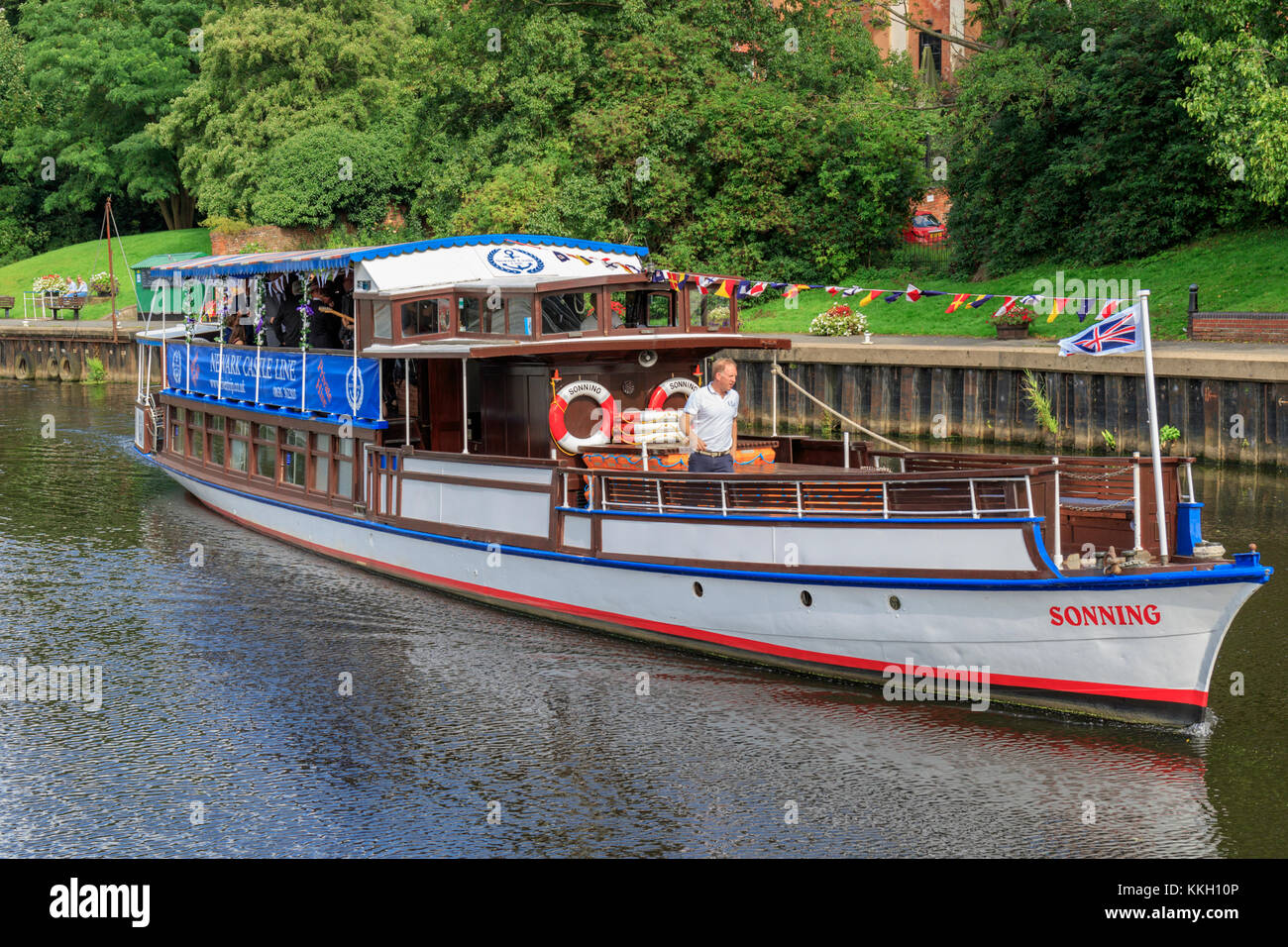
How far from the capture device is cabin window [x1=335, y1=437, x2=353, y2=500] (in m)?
21.0

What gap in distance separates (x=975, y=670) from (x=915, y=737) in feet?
3.59

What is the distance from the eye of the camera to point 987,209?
43500 mm

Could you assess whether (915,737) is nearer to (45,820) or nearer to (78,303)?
(45,820)

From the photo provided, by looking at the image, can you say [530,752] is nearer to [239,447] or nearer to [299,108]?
[239,447]

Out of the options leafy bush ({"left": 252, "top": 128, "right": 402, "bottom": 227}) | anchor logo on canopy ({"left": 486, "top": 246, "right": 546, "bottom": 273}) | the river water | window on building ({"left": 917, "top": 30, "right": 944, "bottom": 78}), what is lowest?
the river water

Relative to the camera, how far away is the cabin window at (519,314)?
18391mm

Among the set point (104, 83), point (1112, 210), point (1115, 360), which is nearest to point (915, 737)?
point (1115, 360)

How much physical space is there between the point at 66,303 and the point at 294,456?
149 feet

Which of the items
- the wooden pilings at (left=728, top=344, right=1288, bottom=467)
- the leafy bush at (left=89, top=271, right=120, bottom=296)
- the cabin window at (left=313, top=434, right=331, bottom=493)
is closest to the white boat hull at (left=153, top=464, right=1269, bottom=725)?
the cabin window at (left=313, top=434, right=331, bottom=493)

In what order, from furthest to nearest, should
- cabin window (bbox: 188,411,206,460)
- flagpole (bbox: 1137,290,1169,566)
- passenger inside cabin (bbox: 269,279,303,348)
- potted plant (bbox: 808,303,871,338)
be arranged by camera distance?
1. potted plant (bbox: 808,303,871,338)
2. cabin window (bbox: 188,411,206,460)
3. passenger inside cabin (bbox: 269,279,303,348)
4. flagpole (bbox: 1137,290,1169,566)

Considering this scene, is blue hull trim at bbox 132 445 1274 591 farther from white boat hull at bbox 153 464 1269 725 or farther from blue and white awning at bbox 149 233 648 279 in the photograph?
blue and white awning at bbox 149 233 648 279

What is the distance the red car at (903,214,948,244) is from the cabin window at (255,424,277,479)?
29.4 m

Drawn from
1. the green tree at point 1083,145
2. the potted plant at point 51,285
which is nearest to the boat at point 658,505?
the green tree at point 1083,145
